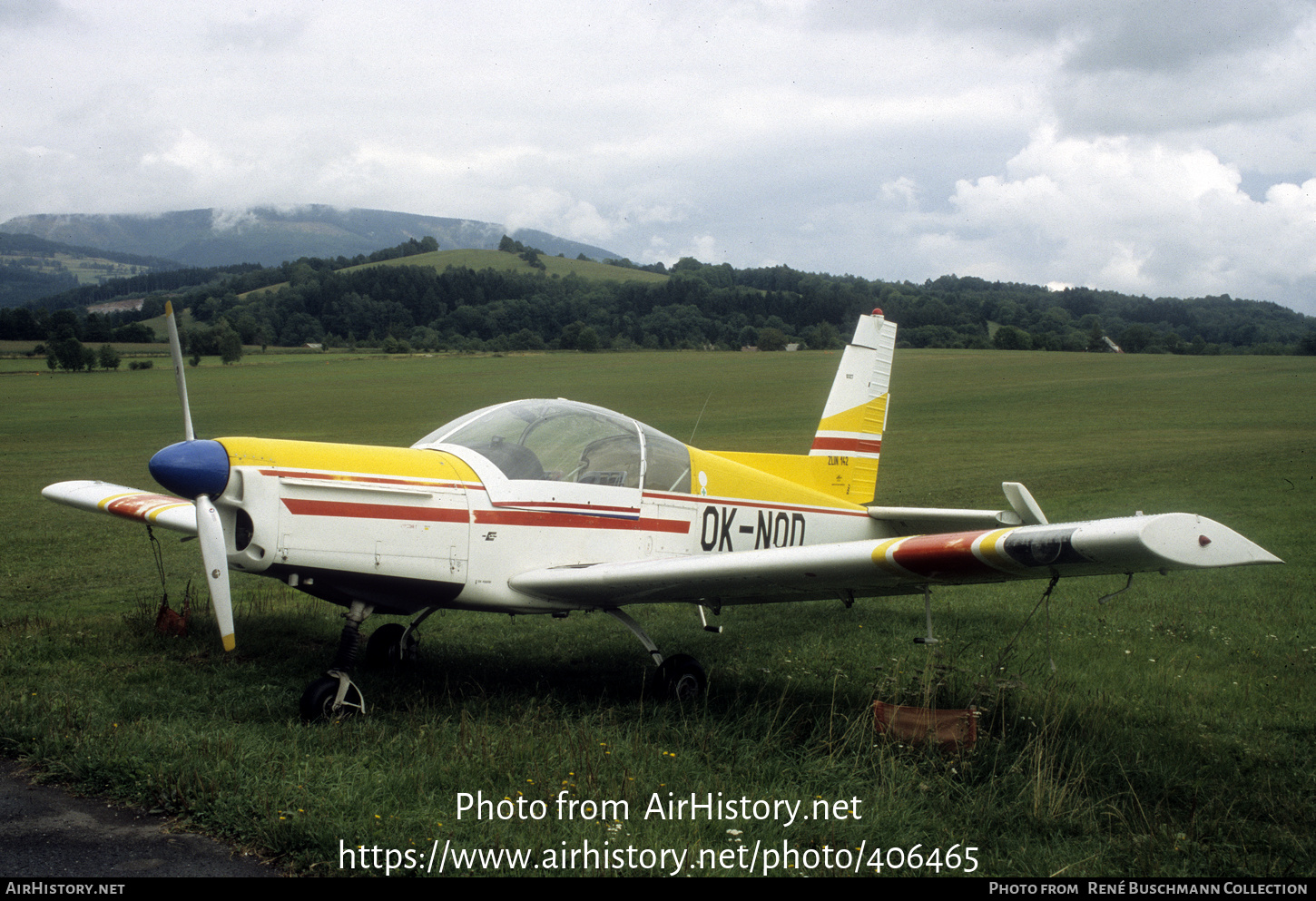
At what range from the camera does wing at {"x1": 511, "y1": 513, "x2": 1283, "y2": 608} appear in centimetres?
354

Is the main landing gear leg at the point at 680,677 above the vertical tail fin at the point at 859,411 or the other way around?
the other way around

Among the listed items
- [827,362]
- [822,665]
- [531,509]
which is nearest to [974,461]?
[822,665]

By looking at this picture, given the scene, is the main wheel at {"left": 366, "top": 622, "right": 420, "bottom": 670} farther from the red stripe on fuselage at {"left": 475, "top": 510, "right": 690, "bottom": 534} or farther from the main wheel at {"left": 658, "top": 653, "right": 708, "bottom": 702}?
the main wheel at {"left": 658, "top": 653, "right": 708, "bottom": 702}

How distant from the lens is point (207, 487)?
491 cm

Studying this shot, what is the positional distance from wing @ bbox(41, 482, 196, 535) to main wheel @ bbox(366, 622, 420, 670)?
5.23 feet

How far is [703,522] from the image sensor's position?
670 centimetres

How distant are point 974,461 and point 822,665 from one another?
17.0m

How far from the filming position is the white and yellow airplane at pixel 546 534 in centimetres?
424

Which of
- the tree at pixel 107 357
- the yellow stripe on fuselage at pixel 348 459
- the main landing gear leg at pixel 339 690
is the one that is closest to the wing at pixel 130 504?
the yellow stripe on fuselage at pixel 348 459

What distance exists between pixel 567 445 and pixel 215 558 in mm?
2280

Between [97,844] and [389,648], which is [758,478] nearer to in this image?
[389,648]

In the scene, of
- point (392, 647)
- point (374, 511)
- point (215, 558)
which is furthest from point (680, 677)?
point (215, 558)

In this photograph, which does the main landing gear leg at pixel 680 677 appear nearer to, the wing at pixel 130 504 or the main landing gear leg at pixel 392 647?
the main landing gear leg at pixel 392 647

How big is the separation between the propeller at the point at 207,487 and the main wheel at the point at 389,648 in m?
2.05
